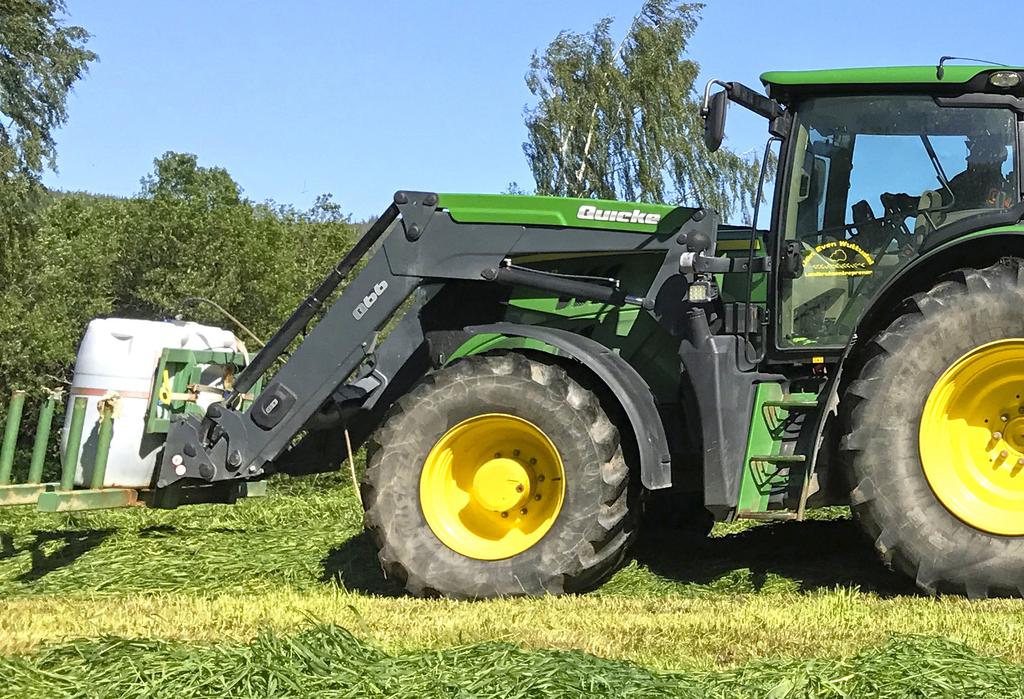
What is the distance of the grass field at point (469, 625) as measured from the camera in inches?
170

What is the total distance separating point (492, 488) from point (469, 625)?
55.5 inches

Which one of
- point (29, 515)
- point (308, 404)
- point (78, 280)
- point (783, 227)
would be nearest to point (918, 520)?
point (783, 227)

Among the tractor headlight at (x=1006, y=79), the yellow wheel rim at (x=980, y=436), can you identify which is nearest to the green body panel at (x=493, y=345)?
the yellow wheel rim at (x=980, y=436)

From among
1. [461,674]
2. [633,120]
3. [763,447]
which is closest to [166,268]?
[633,120]

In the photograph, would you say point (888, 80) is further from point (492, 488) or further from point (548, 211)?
point (492, 488)

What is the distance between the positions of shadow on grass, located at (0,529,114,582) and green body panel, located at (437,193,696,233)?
381cm

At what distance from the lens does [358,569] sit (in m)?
7.94

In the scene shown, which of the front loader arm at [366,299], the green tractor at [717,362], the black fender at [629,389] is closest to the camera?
the green tractor at [717,362]

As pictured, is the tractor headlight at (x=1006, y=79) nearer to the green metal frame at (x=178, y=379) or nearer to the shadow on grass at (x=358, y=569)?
the shadow on grass at (x=358, y=569)

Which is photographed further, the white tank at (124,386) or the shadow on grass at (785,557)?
the white tank at (124,386)

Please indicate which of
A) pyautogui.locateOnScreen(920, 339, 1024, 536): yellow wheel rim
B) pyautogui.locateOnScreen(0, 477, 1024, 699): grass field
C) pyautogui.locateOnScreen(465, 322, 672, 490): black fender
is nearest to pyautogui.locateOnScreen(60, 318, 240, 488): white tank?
pyautogui.locateOnScreen(0, 477, 1024, 699): grass field

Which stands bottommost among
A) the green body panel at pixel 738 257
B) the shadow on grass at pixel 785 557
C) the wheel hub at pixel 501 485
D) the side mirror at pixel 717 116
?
the shadow on grass at pixel 785 557

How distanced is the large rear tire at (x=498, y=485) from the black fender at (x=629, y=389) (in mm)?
142

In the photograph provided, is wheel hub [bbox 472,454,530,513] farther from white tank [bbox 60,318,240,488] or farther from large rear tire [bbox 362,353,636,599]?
white tank [bbox 60,318,240,488]
